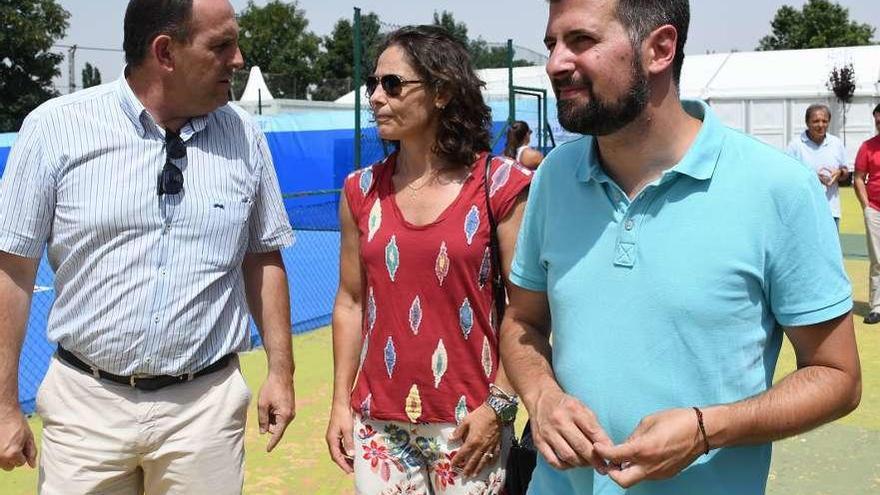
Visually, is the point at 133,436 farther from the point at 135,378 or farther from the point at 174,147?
the point at 174,147

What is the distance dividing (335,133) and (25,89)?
32.6 meters

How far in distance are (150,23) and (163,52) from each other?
0.10m

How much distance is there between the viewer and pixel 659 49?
2025 mm

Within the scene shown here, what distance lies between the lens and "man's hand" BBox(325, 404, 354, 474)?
325 cm

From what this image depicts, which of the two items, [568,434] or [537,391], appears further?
[537,391]

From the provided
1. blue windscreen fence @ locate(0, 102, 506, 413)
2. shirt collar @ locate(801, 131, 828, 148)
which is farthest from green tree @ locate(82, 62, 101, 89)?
shirt collar @ locate(801, 131, 828, 148)

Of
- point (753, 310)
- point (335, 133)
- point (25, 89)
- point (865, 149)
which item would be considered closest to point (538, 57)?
point (335, 133)

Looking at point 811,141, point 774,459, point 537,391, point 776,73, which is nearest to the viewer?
point 537,391

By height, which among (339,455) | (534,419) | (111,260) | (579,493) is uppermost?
(111,260)

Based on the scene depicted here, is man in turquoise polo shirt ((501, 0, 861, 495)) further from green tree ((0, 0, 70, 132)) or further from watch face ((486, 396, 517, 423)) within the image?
green tree ((0, 0, 70, 132))

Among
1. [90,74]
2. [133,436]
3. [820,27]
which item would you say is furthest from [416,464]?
[820,27]

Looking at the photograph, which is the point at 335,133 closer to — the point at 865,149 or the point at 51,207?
the point at 865,149

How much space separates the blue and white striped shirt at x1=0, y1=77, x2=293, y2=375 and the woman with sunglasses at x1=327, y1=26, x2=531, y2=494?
0.50 m

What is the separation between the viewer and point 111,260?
2953 millimetres
